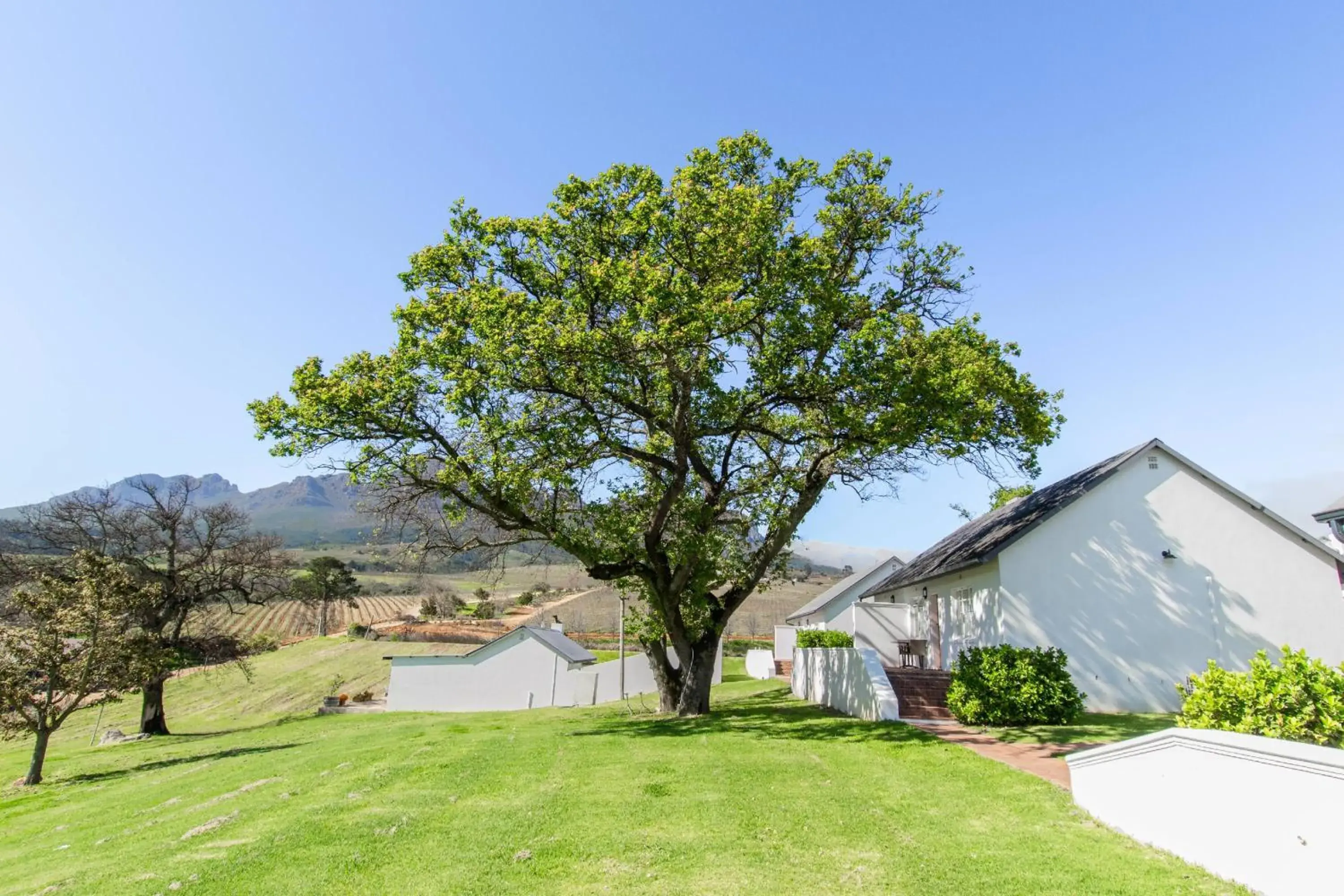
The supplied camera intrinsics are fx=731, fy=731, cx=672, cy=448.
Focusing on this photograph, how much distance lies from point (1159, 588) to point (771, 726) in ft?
33.7

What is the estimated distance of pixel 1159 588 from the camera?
1816cm

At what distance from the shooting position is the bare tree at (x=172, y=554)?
3122cm

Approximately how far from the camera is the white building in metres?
38.4

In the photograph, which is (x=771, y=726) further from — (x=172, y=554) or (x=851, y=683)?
(x=172, y=554)

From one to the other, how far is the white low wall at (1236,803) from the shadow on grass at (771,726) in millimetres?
5802

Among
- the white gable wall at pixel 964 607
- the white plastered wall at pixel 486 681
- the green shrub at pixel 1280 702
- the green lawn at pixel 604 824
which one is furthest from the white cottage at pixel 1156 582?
the white plastered wall at pixel 486 681

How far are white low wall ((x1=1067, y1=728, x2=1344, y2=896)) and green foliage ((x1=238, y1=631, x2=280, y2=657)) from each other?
116 ft

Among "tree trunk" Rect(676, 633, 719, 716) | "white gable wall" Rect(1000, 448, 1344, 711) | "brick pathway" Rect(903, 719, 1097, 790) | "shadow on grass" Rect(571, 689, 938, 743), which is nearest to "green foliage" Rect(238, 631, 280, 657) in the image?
"shadow on grass" Rect(571, 689, 938, 743)

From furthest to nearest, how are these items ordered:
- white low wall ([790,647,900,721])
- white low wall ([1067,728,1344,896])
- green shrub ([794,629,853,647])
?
green shrub ([794,629,853,647]), white low wall ([790,647,900,721]), white low wall ([1067,728,1344,896])

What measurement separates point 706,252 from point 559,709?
22722 mm

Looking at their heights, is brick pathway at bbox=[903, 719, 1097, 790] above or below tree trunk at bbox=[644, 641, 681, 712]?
below

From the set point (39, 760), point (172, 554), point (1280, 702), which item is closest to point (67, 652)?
point (39, 760)

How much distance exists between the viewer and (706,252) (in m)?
15.5

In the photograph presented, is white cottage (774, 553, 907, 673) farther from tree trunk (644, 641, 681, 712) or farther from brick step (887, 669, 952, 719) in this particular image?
tree trunk (644, 641, 681, 712)
